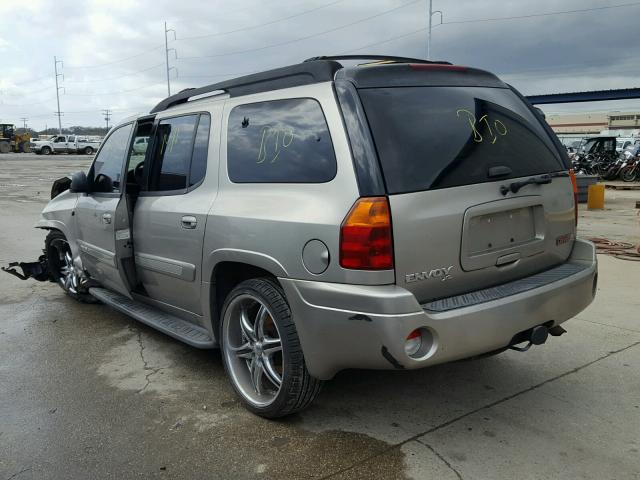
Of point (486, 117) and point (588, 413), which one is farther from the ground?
point (486, 117)

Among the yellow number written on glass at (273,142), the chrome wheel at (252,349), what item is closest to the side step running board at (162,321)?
the chrome wheel at (252,349)

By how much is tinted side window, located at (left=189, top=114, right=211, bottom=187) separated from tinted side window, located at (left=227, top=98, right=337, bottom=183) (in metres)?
0.25

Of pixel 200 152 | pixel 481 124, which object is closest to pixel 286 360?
pixel 200 152

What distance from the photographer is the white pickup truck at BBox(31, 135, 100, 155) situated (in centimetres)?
5216

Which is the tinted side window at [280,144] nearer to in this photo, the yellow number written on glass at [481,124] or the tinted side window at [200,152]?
the tinted side window at [200,152]

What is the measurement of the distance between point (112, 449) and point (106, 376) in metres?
1.08

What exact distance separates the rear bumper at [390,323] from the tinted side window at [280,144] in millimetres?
604

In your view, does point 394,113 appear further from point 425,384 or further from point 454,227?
point 425,384

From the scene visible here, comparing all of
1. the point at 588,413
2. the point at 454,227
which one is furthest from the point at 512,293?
the point at 588,413

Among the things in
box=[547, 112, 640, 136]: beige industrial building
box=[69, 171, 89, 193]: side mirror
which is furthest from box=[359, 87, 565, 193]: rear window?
box=[547, 112, 640, 136]: beige industrial building

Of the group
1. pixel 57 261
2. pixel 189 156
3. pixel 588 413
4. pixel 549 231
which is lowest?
pixel 588 413

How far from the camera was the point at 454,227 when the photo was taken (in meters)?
2.79

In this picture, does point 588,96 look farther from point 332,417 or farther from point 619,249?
point 332,417

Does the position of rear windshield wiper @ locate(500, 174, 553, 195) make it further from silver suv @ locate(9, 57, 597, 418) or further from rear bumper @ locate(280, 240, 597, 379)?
rear bumper @ locate(280, 240, 597, 379)
